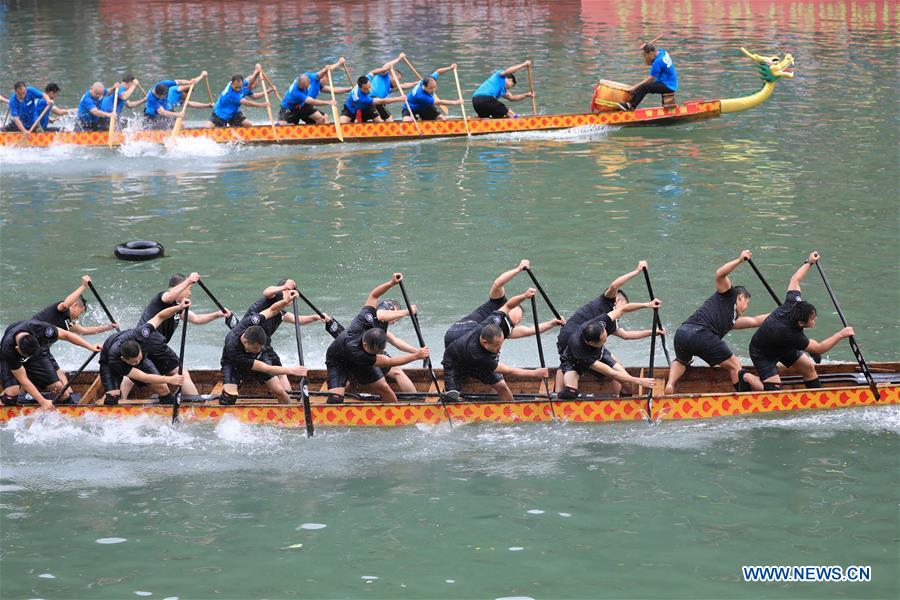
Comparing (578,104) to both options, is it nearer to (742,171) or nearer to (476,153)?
(476,153)

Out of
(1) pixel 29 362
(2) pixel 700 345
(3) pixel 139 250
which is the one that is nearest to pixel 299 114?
(3) pixel 139 250

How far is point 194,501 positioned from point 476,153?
53.4 feet

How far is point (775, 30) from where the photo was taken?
43.2 meters

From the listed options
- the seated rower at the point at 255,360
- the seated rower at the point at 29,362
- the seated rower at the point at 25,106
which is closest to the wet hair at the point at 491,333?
the seated rower at the point at 255,360

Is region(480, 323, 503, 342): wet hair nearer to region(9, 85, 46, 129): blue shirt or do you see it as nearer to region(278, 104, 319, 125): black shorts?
region(278, 104, 319, 125): black shorts

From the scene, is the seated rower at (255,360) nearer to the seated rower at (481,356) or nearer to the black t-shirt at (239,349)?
the black t-shirt at (239,349)

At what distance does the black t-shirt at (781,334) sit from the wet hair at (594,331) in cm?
192

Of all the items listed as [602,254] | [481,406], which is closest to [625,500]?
[481,406]

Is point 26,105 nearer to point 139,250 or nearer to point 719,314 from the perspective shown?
point 139,250

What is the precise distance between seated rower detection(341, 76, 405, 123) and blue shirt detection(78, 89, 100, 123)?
543 centimetres

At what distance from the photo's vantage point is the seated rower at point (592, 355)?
46.3ft

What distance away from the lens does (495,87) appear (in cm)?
2792

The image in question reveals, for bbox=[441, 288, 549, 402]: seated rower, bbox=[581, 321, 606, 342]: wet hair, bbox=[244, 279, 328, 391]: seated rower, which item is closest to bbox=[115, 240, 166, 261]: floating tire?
bbox=[244, 279, 328, 391]: seated rower

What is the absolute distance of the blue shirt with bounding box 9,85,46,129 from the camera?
27.4 meters
